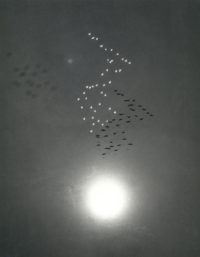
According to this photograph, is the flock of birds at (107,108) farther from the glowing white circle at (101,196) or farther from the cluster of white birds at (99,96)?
the glowing white circle at (101,196)

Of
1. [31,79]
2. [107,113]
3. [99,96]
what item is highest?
[31,79]

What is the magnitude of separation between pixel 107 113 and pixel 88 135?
269 millimetres

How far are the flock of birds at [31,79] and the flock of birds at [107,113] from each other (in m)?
0.36

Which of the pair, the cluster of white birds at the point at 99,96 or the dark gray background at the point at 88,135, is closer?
the dark gray background at the point at 88,135

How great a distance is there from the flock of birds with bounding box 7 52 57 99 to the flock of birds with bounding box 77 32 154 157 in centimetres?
36

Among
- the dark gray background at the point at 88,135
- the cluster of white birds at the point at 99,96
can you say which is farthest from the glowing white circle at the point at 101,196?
the cluster of white birds at the point at 99,96

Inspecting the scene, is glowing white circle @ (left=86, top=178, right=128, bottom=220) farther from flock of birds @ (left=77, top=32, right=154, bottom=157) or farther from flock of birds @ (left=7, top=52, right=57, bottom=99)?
flock of birds @ (left=7, top=52, right=57, bottom=99)

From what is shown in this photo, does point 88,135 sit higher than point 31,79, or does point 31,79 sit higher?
point 31,79

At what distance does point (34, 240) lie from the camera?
422 cm

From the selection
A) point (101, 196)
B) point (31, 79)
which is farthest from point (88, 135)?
point (31, 79)

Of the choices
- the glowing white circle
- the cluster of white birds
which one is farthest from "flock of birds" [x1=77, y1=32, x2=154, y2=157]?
the glowing white circle

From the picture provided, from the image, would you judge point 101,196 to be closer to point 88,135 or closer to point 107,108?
point 88,135

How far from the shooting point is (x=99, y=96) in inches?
171

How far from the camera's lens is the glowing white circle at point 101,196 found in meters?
4.25
